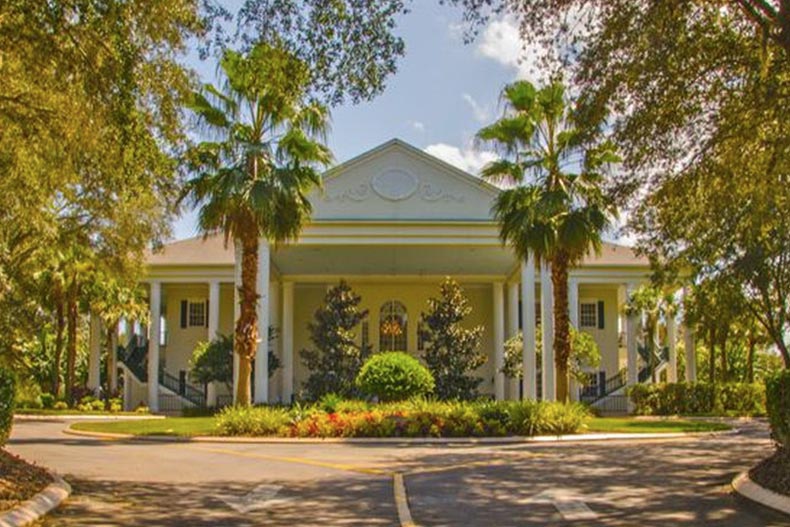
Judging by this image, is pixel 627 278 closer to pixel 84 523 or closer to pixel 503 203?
pixel 503 203

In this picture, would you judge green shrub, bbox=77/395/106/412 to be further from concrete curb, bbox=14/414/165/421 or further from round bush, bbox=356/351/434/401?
round bush, bbox=356/351/434/401

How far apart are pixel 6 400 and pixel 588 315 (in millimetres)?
35855

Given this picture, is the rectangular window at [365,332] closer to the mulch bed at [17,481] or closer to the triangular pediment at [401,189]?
the triangular pediment at [401,189]

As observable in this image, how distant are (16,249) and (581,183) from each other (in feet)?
55.6

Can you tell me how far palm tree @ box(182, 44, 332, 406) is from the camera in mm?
26000

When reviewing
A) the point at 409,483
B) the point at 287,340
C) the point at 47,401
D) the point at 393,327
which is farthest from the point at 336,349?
the point at 409,483

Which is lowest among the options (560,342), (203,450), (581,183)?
(203,450)

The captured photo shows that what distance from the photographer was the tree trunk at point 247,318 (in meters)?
26.7

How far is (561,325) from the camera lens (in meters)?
27.1

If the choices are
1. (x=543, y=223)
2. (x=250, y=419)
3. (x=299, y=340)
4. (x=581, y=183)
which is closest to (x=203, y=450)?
(x=250, y=419)

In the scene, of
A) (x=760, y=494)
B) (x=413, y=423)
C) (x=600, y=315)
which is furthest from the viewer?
(x=600, y=315)

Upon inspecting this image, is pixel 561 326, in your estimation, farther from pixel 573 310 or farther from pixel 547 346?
pixel 573 310

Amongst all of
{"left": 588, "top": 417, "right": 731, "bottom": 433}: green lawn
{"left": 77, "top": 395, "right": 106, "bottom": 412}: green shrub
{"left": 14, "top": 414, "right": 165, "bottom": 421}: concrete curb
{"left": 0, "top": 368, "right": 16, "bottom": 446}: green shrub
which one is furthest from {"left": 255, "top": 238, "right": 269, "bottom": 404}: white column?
{"left": 0, "top": 368, "right": 16, "bottom": 446}: green shrub

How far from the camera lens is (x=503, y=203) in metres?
28.5
